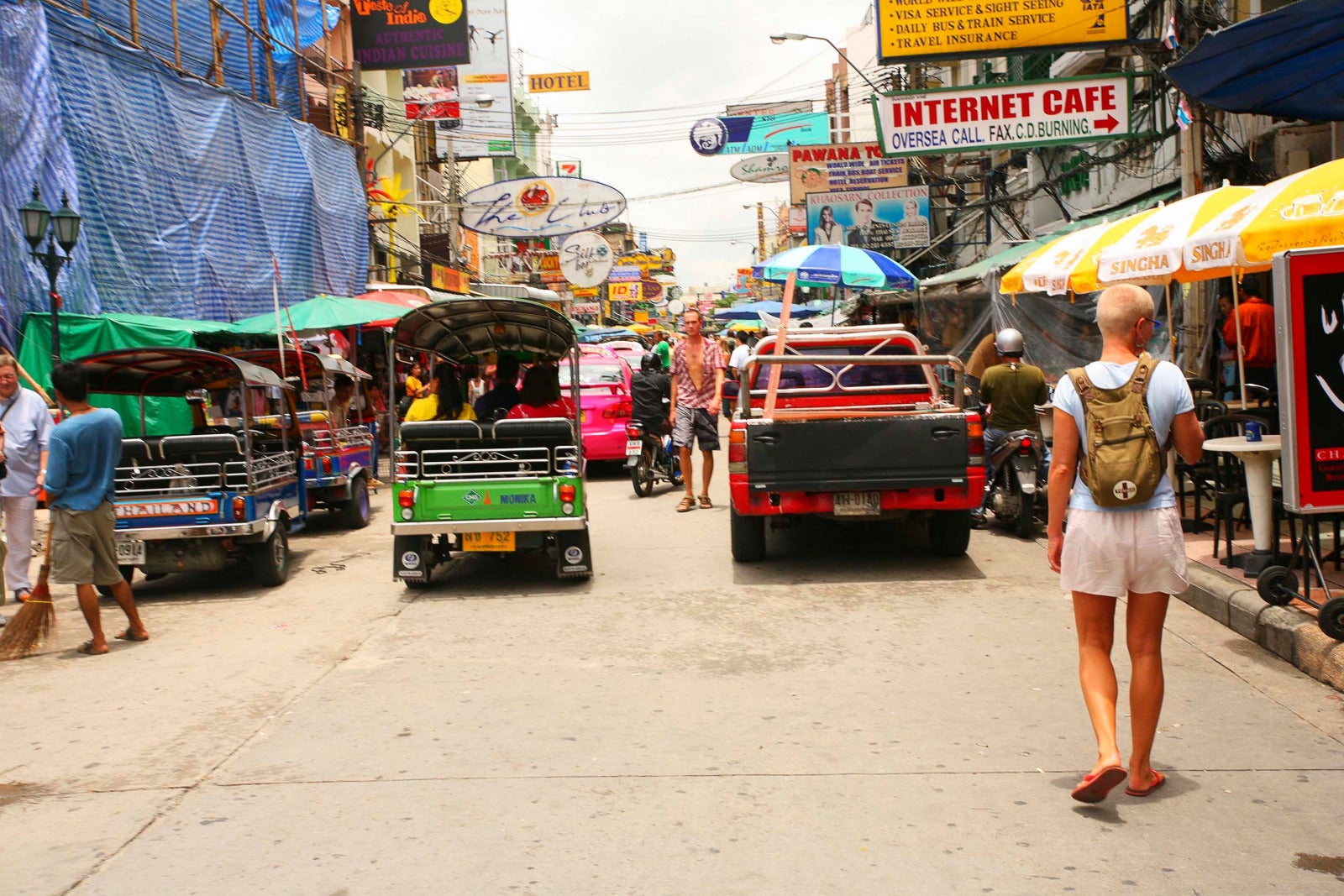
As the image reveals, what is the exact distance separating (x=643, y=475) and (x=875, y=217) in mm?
19261

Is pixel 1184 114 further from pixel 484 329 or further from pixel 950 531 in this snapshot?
pixel 484 329

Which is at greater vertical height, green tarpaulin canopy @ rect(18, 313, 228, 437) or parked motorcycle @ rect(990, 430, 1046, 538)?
green tarpaulin canopy @ rect(18, 313, 228, 437)

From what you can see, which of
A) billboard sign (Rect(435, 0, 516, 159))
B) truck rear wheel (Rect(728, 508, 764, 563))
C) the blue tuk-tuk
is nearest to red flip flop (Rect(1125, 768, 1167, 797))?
truck rear wheel (Rect(728, 508, 764, 563))

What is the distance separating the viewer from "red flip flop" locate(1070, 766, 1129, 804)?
4316 millimetres

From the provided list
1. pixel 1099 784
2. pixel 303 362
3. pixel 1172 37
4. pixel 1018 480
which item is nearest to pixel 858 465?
pixel 1018 480

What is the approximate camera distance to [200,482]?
10195 mm

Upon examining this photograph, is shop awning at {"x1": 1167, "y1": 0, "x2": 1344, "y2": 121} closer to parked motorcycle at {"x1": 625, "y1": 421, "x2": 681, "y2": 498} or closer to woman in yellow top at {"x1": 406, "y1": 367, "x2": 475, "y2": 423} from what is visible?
woman in yellow top at {"x1": 406, "y1": 367, "x2": 475, "y2": 423}

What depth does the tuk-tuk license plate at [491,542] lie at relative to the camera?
9.19m

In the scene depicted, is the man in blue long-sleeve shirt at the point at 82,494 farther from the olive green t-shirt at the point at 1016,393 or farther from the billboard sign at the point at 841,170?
the billboard sign at the point at 841,170

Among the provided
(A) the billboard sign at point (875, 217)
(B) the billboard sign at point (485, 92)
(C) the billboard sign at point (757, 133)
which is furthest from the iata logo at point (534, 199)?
(C) the billboard sign at point (757, 133)

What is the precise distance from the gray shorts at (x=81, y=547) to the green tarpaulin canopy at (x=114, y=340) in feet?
21.8

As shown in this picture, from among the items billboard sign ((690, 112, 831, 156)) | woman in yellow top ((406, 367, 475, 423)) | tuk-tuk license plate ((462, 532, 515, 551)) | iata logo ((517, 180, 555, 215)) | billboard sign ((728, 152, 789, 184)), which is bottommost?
tuk-tuk license plate ((462, 532, 515, 551))

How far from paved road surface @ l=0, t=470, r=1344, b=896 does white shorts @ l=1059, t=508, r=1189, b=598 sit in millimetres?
825

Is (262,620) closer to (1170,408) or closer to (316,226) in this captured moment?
(1170,408)
